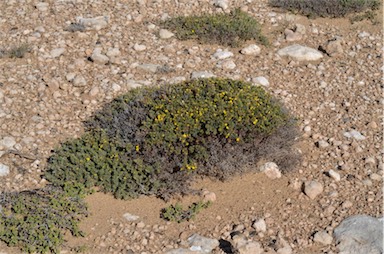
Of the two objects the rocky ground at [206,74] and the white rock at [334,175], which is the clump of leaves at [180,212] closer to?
the rocky ground at [206,74]

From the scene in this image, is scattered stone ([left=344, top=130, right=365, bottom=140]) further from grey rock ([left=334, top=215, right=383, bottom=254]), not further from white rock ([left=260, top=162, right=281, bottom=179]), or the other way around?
grey rock ([left=334, top=215, right=383, bottom=254])

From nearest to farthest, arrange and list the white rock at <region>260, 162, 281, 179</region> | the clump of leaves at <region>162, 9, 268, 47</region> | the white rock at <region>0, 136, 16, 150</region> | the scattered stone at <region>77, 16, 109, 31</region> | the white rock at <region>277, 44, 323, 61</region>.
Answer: the white rock at <region>260, 162, 281, 179</region>
the white rock at <region>0, 136, 16, 150</region>
the white rock at <region>277, 44, 323, 61</region>
the clump of leaves at <region>162, 9, 268, 47</region>
the scattered stone at <region>77, 16, 109, 31</region>

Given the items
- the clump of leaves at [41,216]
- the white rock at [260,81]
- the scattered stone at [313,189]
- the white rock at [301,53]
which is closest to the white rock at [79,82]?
the clump of leaves at [41,216]

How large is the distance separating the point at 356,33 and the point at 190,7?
241 centimetres

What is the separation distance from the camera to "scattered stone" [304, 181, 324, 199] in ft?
18.5

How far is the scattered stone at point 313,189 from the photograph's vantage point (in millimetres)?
5637

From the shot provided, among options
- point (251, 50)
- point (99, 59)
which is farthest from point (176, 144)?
point (251, 50)

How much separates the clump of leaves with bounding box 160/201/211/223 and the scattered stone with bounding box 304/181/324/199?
0.94 metres

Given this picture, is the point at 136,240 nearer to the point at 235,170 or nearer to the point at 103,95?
the point at 235,170

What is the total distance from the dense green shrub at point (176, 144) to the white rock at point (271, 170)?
0.27 feet

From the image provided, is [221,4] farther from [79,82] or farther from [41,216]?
[41,216]

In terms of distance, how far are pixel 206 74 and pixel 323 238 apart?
2918 millimetres

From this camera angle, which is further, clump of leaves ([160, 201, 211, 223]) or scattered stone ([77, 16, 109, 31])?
scattered stone ([77, 16, 109, 31])

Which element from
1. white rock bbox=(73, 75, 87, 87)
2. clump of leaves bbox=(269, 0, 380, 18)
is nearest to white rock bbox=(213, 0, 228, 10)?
clump of leaves bbox=(269, 0, 380, 18)
